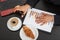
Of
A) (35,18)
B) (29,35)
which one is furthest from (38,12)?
(29,35)

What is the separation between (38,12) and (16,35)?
0.61 feet

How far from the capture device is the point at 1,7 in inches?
34.3

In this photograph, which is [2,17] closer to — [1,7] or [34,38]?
[1,7]

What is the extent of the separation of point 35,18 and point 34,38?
0.12 meters

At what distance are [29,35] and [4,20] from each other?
18 centimetres

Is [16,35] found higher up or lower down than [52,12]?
lower down

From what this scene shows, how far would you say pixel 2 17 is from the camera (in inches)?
33.3

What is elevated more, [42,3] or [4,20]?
[42,3]

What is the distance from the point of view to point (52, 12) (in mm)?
822

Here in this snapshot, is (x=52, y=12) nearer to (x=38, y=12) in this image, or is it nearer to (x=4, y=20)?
(x=38, y=12)

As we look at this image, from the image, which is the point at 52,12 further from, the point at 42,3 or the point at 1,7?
the point at 1,7

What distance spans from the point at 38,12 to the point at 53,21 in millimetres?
105

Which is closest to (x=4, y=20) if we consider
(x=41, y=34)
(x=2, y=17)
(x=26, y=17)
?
(x=2, y=17)

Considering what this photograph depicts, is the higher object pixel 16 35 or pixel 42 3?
pixel 42 3
